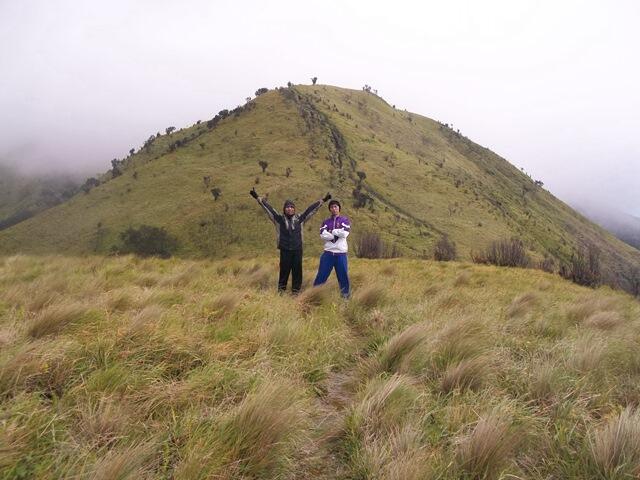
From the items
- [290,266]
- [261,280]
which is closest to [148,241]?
[261,280]

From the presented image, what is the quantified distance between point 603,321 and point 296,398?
5.58 m

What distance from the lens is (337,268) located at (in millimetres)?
7922

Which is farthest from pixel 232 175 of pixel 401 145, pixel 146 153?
pixel 401 145

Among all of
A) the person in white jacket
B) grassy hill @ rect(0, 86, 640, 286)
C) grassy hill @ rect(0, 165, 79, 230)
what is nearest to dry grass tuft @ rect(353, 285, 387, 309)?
the person in white jacket

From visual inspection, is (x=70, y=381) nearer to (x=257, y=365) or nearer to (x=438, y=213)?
(x=257, y=365)

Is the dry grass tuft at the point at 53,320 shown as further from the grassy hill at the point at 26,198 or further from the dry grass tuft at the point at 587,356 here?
the grassy hill at the point at 26,198

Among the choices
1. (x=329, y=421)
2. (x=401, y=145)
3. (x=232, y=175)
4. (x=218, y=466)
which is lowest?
(x=329, y=421)

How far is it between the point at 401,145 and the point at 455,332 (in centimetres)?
7982

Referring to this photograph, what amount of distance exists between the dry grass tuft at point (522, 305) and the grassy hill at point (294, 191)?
31119mm

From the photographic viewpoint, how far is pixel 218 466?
2029mm

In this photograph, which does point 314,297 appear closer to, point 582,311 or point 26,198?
point 582,311

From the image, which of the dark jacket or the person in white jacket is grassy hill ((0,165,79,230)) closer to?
the dark jacket

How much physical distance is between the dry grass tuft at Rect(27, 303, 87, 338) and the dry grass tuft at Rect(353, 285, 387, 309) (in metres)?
3.93

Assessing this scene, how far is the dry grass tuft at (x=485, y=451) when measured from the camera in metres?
2.22
